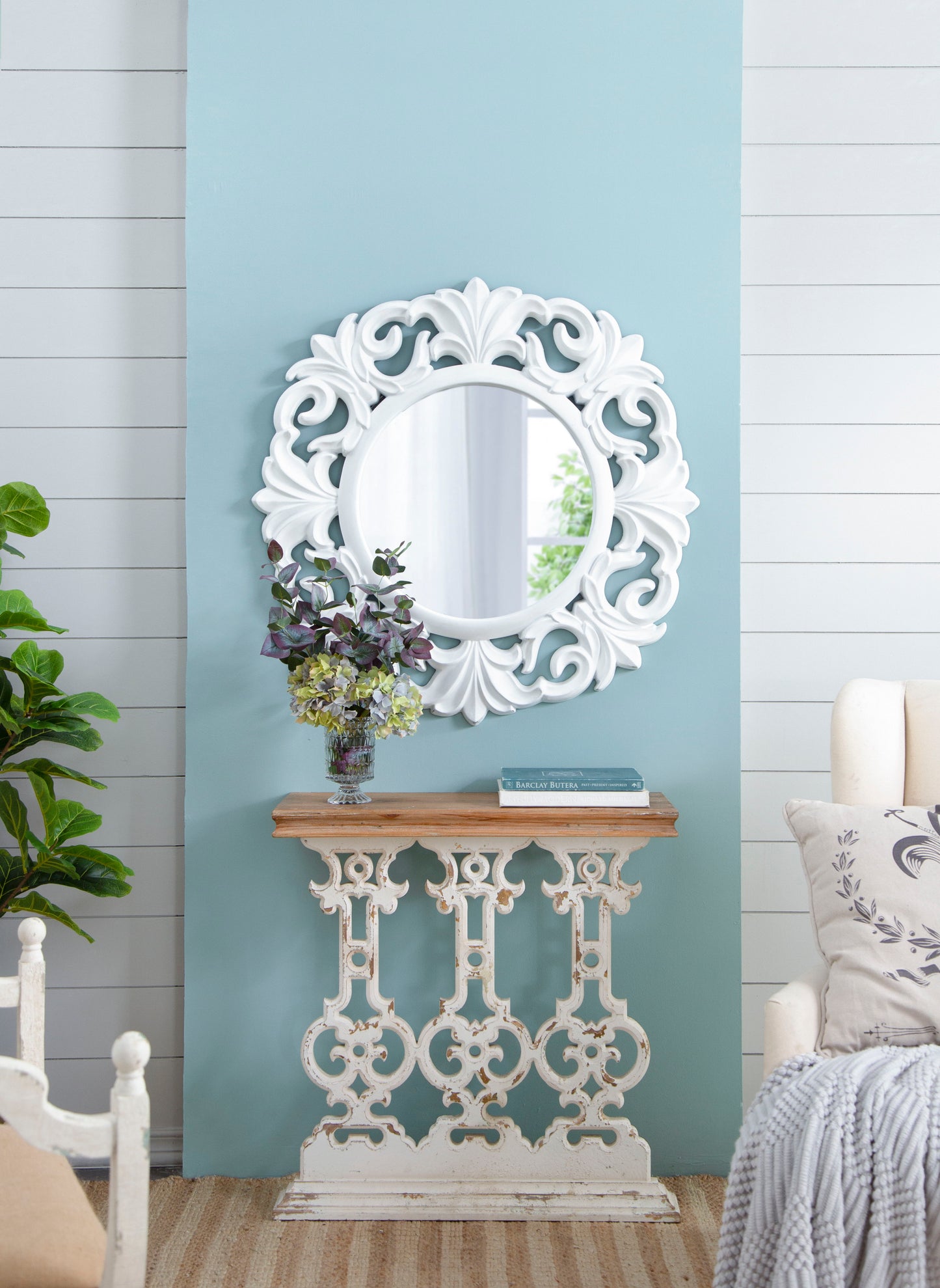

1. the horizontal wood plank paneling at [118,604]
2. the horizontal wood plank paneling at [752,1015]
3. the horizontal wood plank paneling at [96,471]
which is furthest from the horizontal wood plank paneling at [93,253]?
the horizontal wood plank paneling at [752,1015]

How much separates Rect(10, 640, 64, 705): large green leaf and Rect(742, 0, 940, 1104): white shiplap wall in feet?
4.49

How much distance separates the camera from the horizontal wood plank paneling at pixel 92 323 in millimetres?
1999

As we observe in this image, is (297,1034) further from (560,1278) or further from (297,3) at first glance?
(297,3)

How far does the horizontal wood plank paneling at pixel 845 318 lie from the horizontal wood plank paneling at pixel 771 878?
105 centimetres

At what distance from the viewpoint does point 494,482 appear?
195 cm

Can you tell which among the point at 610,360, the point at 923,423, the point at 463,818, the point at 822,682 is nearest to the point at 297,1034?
the point at 463,818

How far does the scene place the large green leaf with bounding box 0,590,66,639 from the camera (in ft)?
5.50

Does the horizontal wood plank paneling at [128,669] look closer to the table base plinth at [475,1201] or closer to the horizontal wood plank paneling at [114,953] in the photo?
the horizontal wood plank paneling at [114,953]

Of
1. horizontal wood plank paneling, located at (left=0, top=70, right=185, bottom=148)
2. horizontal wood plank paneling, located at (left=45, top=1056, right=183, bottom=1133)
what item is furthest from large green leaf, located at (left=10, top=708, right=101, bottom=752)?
horizontal wood plank paneling, located at (left=0, top=70, right=185, bottom=148)

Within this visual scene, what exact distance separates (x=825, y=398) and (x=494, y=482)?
73 centimetres

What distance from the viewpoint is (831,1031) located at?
138 centimetres

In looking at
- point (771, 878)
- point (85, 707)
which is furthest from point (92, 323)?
point (771, 878)

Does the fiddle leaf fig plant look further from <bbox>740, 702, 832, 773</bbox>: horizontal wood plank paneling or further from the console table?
<bbox>740, 702, 832, 773</bbox>: horizontal wood plank paneling

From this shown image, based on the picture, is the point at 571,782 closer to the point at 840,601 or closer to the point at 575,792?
the point at 575,792
